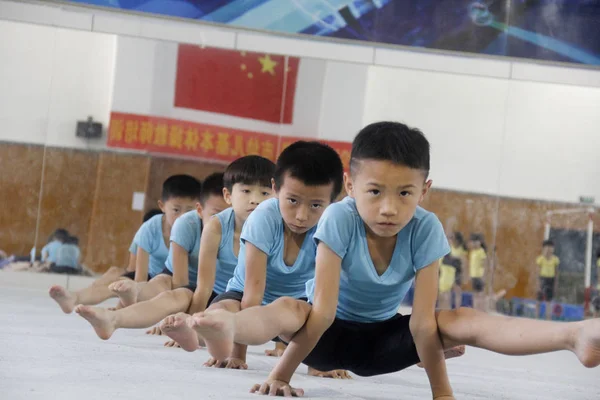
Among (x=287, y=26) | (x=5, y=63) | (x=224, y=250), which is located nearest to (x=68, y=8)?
(x=5, y=63)

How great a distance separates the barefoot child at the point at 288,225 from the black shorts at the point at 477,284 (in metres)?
4.00

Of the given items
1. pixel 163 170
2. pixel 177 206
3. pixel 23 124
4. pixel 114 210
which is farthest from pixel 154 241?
pixel 23 124

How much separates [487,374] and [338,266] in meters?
1.31

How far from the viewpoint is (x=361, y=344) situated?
207cm

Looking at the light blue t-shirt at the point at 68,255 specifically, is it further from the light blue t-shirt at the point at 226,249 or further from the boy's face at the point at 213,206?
the light blue t-shirt at the point at 226,249

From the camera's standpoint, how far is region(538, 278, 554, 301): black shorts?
6441 millimetres

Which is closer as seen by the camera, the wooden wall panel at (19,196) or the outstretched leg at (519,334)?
the outstretched leg at (519,334)

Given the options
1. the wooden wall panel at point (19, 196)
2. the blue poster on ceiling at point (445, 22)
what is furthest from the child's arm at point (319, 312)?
the wooden wall panel at point (19, 196)

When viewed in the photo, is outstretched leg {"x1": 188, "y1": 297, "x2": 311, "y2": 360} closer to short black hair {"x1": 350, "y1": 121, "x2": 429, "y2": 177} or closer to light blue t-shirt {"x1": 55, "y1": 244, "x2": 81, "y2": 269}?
short black hair {"x1": 350, "y1": 121, "x2": 429, "y2": 177}

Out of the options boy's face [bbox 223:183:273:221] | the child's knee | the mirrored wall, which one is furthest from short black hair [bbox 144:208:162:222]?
the child's knee

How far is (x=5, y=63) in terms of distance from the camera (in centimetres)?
619

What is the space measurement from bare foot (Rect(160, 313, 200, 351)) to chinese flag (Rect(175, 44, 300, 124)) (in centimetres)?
445

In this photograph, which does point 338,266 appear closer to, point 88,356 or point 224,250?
point 88,356

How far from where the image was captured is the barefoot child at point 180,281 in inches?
81.4
